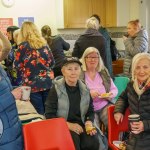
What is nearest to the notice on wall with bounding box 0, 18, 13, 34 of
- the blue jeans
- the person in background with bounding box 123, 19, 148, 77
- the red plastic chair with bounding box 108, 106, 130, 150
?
the blue jeans

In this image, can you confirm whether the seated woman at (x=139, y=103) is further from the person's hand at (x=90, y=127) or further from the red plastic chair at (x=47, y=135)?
the red plastic chair at (x=47, y=135)

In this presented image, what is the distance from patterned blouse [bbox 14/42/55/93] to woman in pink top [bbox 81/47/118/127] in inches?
21.2

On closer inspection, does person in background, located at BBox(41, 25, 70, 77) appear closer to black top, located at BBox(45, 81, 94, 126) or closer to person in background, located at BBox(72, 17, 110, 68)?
person in background, located at BBox(72, 17, 110, 68)

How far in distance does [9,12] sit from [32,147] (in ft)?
12.0

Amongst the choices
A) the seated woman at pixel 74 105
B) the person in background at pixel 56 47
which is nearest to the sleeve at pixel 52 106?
the seated woman at pixel 74 105

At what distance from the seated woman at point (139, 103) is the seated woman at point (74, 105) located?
36cm

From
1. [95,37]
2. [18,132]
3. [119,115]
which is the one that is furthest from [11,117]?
[95,37]

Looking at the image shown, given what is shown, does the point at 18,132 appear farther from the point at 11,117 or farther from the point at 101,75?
the point at 101,75

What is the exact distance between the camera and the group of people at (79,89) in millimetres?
2014

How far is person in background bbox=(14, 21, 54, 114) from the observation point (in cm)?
346

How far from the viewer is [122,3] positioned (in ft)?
18.2

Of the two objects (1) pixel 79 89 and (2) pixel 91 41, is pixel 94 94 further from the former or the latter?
(2) pixel 91 41

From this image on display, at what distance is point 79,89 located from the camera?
108 inches

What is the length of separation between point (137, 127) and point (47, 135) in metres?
0.58
